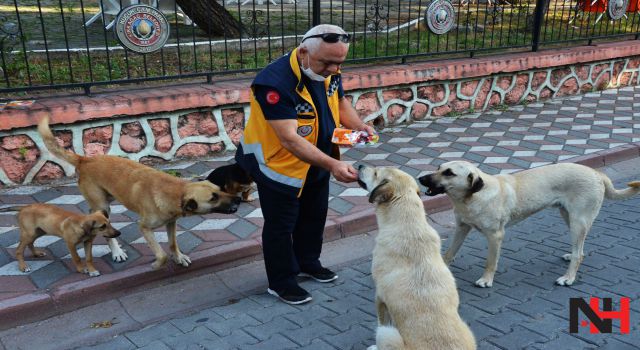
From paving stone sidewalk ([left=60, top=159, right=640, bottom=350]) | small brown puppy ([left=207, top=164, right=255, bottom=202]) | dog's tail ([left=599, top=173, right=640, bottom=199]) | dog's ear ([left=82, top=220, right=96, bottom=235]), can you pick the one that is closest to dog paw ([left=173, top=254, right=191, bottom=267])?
paving stone sidewalk ([left=60, top=159, right=640, bottom=350])

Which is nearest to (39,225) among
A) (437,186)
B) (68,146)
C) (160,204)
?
(160,204)

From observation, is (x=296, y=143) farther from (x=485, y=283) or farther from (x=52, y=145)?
(x=52, y=145)

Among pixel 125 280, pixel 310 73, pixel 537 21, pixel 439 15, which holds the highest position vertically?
pixel 439 15

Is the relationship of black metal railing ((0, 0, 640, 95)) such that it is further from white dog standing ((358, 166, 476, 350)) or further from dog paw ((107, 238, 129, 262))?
white dog standing ((358, 166, 476, 350))

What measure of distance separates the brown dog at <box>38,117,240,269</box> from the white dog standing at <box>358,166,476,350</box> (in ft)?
3.96

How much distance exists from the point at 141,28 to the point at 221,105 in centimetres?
128

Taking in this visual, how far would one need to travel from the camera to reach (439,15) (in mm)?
8828

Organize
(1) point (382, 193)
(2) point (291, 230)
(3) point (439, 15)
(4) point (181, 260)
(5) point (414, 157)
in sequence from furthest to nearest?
(3) point (439, 15) → (5) point (414, 157) → (4) point (181, 260) → (2) point (291, 230) → (1) point (382, 193)

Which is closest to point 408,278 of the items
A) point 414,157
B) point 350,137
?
point 350,137

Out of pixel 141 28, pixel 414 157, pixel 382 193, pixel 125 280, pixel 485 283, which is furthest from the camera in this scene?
pixel 414 157

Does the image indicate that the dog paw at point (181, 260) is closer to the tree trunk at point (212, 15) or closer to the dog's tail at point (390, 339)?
the dog's tail at point (390, 339)

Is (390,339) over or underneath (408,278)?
underneath

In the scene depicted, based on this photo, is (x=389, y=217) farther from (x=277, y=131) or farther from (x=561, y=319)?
Answer: (x=561, y=319)

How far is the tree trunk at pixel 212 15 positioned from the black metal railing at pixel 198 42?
2 centimetres
